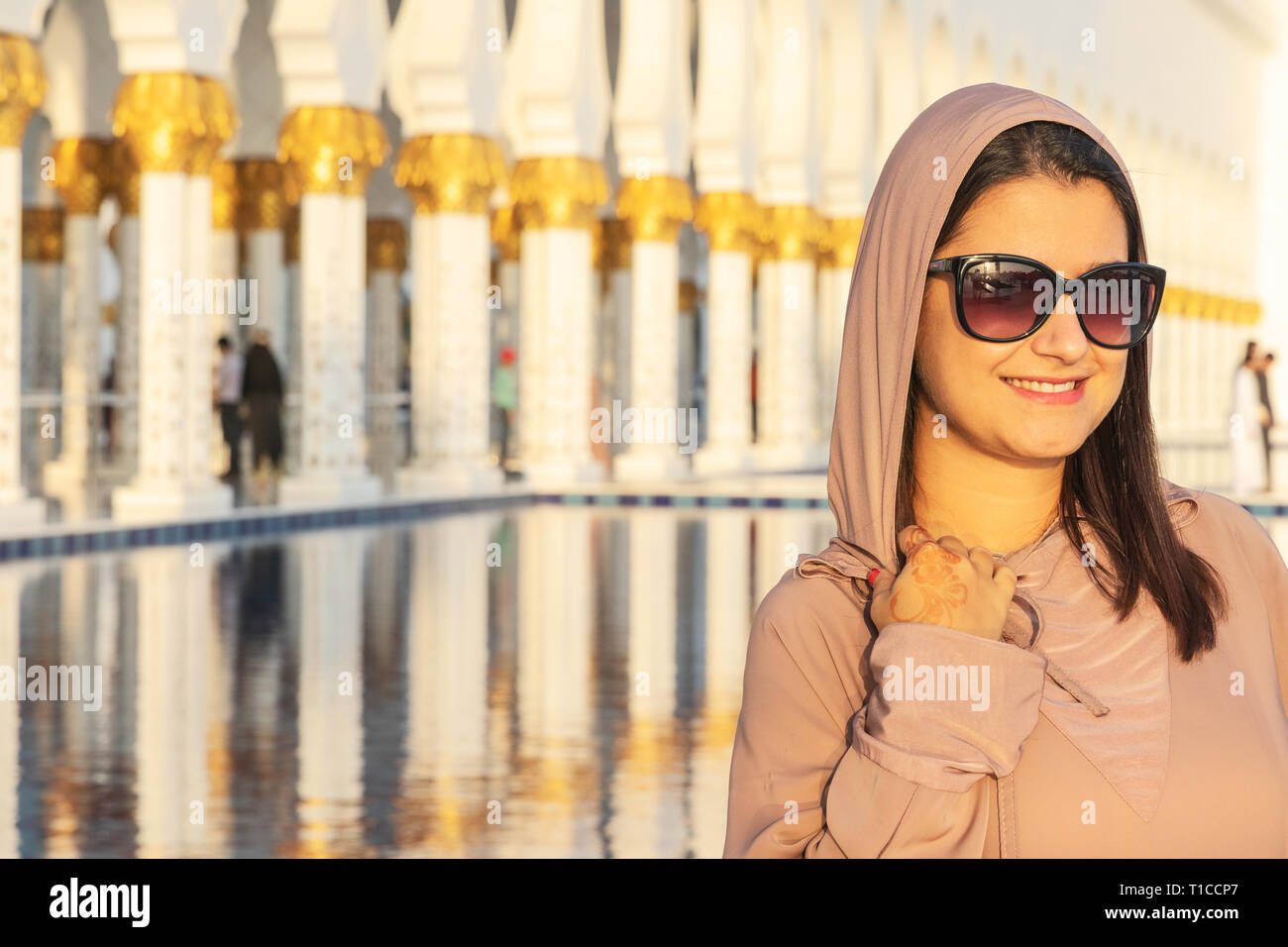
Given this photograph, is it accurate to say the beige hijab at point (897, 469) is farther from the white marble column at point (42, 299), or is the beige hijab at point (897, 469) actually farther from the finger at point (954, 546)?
the white marble column at point (42, 299)

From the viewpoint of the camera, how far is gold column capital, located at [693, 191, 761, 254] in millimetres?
14070

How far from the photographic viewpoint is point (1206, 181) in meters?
32.2

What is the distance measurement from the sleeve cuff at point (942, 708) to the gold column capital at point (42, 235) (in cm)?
1251

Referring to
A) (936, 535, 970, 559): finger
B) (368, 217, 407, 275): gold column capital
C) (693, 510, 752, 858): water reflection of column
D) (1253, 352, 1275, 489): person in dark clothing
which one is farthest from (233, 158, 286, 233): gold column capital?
(936, 535, 970, 559): finger

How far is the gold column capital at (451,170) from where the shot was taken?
11.1 meters

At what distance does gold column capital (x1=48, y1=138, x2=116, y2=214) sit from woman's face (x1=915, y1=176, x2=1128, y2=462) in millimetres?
11341

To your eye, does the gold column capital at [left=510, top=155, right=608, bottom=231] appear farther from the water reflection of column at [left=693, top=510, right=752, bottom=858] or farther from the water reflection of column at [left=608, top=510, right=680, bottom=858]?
the water reflection of column at [left=608, top=510, right=680, bottom=858]

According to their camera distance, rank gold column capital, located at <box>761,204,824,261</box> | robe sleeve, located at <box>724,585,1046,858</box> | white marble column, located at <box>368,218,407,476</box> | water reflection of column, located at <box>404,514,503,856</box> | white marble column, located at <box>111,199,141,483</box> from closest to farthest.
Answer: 1. robe sleeve, located at <box>724,585,1046,858</box>
2. water reflection of column, located at <box>404,514,503,856</box>
3. white marble column, located at <box>111,199,141,483</box>
4. white marble column, located at <box>368,218,407,476</box>
5. gold column capital, located at <box>761,204,824,261</box>

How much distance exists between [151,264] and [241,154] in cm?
471
